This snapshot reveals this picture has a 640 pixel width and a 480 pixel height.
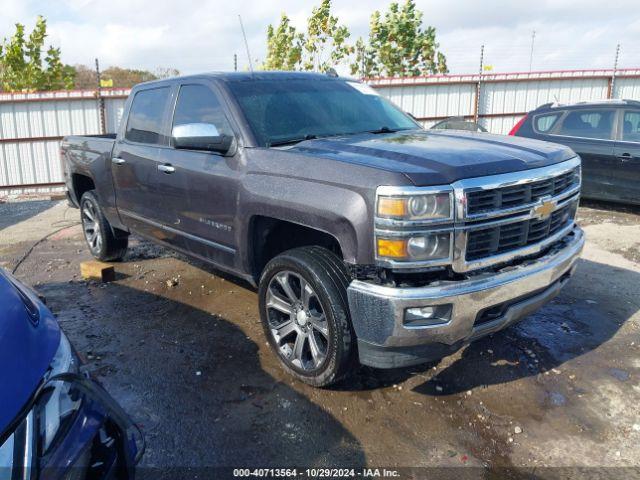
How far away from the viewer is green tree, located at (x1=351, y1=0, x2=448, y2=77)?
1872 cm

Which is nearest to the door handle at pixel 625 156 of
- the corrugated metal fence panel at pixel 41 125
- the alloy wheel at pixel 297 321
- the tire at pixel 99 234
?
the alloy wheel at pixel 297 321

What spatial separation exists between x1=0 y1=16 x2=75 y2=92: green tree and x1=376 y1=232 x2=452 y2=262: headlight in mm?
17504

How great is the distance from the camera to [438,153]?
2.94 meters

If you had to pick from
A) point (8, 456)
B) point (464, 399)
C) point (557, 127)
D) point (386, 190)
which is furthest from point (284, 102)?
point (557, 127)

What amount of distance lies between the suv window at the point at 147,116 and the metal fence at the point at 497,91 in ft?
33.6

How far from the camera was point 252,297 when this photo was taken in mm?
4840

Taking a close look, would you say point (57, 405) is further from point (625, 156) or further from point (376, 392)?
point (625, 156)

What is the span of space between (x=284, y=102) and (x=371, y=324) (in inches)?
77.6

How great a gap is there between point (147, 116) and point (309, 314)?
273cm

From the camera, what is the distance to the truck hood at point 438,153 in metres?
2.65

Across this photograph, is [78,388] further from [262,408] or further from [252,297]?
[252,297]

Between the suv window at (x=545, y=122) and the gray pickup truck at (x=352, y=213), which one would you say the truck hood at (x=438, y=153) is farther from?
the suv window at (x=545, y=122)

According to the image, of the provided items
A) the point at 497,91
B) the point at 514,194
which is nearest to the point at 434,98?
the point at 497,91

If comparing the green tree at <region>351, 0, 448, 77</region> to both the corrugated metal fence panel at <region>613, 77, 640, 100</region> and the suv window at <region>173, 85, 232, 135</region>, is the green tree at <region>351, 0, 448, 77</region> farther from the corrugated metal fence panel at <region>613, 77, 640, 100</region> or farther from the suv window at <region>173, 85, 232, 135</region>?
the suv window at <region>173, 85, 232, 135</region>
